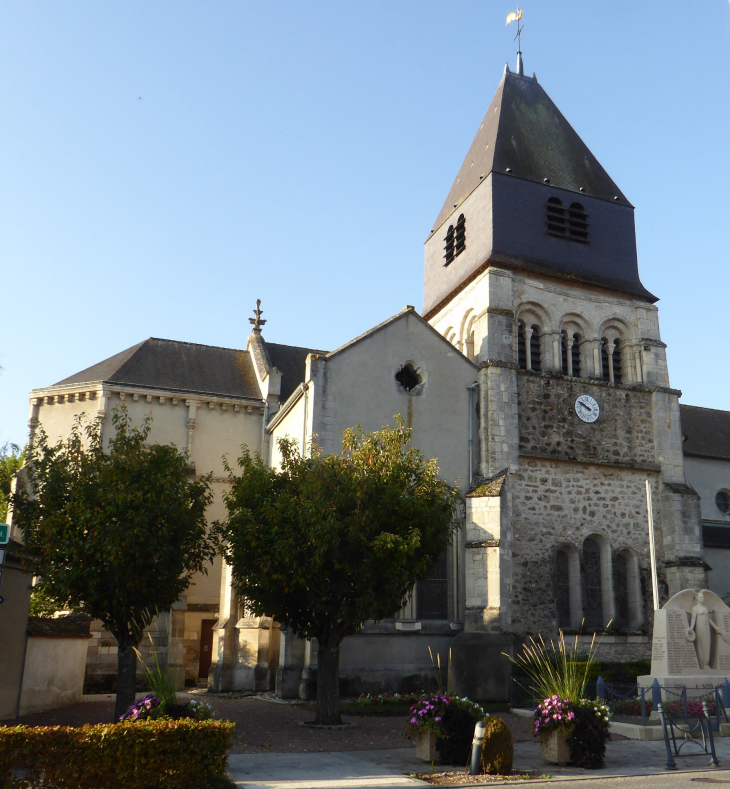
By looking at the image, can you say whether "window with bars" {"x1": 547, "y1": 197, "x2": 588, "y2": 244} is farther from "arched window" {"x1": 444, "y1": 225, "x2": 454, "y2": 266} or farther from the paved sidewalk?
the paved sidewalk

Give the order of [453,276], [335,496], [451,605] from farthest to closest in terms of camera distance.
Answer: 1. [453,276]
2. [451,605]
3. [335,496]

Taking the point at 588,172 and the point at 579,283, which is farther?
the point at 588,172

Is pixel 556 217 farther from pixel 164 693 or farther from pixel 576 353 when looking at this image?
pixel 164 693

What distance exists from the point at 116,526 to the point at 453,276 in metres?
15.8

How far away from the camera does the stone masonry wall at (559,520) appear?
19.7 meters

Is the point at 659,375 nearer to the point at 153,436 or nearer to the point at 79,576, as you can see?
the point at 153,436

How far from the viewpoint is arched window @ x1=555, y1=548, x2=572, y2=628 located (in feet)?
66.0

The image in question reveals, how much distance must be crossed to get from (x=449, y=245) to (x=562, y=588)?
1275cm

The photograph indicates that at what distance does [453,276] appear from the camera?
25453 mm

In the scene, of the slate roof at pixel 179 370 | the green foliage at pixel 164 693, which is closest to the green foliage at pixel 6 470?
the slate roof at pixel 179 370

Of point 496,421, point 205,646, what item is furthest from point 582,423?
point 205,646

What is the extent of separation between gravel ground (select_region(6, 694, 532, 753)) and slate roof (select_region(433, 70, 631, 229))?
1747 centimetres

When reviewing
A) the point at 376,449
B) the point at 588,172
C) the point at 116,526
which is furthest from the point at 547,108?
the point at 116,526

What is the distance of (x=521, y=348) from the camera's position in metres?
22.8
